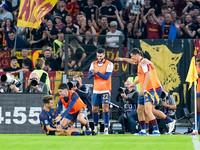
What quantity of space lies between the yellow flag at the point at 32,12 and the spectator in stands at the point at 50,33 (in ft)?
4.25

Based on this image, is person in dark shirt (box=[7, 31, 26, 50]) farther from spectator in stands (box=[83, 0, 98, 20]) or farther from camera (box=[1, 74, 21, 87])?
camera (box=[1, 74, 21, 87])

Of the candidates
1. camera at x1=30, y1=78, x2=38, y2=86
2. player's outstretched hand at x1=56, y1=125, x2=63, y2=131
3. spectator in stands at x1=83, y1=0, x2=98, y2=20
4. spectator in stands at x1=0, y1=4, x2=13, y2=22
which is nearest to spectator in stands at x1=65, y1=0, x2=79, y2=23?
spectator in stands at x1=83, y1=0, x2=98, y2=20

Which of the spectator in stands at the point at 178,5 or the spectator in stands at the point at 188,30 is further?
the spectator in stands at the point at 178,5

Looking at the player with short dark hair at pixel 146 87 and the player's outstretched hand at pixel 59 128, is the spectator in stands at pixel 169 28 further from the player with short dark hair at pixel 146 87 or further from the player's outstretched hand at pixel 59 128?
the player's outstretched hand at pixel 59 128

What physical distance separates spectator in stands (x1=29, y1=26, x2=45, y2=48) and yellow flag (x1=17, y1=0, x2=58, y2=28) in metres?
1.68

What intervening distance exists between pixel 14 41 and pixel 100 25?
3.09m

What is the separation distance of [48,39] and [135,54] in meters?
7.60

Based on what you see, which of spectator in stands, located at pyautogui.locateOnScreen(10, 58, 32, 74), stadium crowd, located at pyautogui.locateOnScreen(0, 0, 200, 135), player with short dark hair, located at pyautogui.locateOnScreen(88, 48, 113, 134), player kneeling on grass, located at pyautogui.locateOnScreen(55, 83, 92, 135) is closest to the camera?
player kneeling on grass, located at pyautogui.locateOnScreen(55, 83, 92, 135)

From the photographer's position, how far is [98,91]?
14.1m

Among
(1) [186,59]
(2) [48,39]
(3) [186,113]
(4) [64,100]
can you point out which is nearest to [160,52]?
(1) [186,59]

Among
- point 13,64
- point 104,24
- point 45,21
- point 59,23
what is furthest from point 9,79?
point 45,21

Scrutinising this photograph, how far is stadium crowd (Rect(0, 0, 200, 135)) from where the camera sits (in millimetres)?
18875

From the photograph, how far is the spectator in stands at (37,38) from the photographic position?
20109 millimetres

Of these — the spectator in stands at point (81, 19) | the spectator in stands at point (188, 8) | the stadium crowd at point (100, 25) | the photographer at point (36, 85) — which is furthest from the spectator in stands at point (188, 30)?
the photographer at point (36, 85)
